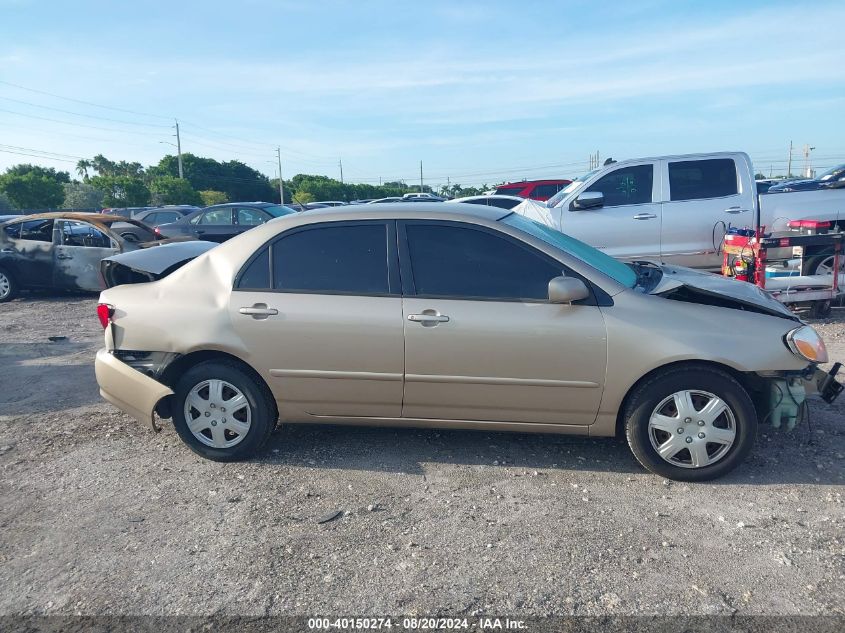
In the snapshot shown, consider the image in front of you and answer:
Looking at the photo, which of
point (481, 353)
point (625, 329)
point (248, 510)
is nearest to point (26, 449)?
point (248, 510)

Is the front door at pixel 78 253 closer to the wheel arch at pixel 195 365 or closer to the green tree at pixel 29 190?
the wheel arch at pixel 195 365

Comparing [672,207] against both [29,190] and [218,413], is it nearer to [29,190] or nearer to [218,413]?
[218,413]

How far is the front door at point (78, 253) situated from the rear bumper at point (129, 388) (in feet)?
23.5

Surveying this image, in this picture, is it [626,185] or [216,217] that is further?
[216,217]

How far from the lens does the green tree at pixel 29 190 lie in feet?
146

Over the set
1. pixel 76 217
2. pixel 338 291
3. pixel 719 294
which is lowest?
pixel 719 294

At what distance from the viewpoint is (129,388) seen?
432 centimetres

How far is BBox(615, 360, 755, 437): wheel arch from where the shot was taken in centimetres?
374

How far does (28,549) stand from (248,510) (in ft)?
3.63

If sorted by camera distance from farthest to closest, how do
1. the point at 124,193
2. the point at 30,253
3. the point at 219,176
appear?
the point at 219,176, the point at 124,193, the point at 30,253

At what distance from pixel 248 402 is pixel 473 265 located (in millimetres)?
1681

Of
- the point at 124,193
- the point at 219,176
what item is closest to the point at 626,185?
the point at 124,193

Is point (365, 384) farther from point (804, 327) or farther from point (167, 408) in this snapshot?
point (804, 327)

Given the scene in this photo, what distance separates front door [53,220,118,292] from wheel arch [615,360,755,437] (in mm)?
9524
